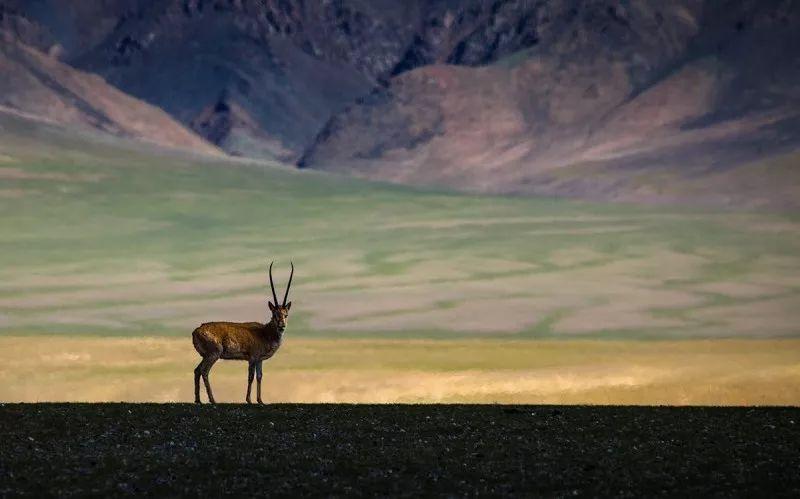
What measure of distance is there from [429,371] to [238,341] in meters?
13.7

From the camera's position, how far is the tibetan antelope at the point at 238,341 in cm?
2261

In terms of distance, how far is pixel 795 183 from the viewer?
193 m

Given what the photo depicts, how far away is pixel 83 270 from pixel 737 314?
1430 inches

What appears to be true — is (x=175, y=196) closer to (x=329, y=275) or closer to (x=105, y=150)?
(x=105, y=150)

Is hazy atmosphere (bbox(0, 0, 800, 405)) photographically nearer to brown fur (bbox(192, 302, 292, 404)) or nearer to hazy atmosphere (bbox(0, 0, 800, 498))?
hazy atmosphere (bbox(0, 0, 800, 498))

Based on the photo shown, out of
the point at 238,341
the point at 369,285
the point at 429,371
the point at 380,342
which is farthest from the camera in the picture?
the point at 369,285

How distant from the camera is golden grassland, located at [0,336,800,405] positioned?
101 ft

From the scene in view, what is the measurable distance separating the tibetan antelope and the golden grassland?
6681mm

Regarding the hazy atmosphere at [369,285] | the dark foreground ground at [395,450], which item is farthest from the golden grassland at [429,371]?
the dark foreground ground at [395,450]

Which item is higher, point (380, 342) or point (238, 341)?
point (238, 341)

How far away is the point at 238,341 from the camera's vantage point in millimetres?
22797

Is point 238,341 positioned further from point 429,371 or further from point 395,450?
point 429,371

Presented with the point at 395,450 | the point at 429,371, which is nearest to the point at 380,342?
the point at 429,371

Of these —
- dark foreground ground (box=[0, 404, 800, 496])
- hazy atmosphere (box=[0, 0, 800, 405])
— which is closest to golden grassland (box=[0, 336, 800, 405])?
hazy atmosphere (box=[0, 0, 800, 405])
